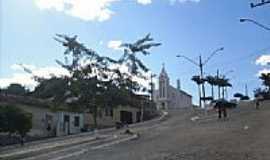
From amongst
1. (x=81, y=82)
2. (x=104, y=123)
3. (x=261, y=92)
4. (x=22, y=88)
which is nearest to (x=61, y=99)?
(x=81, y=82)

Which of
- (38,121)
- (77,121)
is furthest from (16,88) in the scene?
(38,121)

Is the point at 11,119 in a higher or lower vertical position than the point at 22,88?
lower

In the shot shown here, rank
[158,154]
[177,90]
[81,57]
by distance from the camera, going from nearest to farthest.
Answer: [158,154], [81,57], [177,90]

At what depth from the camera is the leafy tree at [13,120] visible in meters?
39.0

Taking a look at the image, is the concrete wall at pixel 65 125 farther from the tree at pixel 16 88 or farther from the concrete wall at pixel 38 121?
the tree at pixel 16 88

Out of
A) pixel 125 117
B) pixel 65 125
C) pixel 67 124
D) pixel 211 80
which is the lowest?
pixel 65 125

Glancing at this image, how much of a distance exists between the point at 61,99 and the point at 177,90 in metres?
73.0

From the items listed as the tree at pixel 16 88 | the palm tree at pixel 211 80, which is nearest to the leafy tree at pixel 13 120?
the tree at pixel 16 88

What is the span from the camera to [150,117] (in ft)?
254

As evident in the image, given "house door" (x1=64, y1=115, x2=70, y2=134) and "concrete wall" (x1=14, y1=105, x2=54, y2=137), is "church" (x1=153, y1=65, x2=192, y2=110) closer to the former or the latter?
"house door" (x1=64, y1=115, x2=70, y2=134)

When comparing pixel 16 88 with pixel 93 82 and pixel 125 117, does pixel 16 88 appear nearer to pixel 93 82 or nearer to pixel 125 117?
pixel 125 117

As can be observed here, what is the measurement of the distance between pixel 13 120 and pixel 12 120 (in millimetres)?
78

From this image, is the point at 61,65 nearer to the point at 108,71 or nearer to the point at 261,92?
the point at 108,71

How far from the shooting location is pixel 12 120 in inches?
1554
